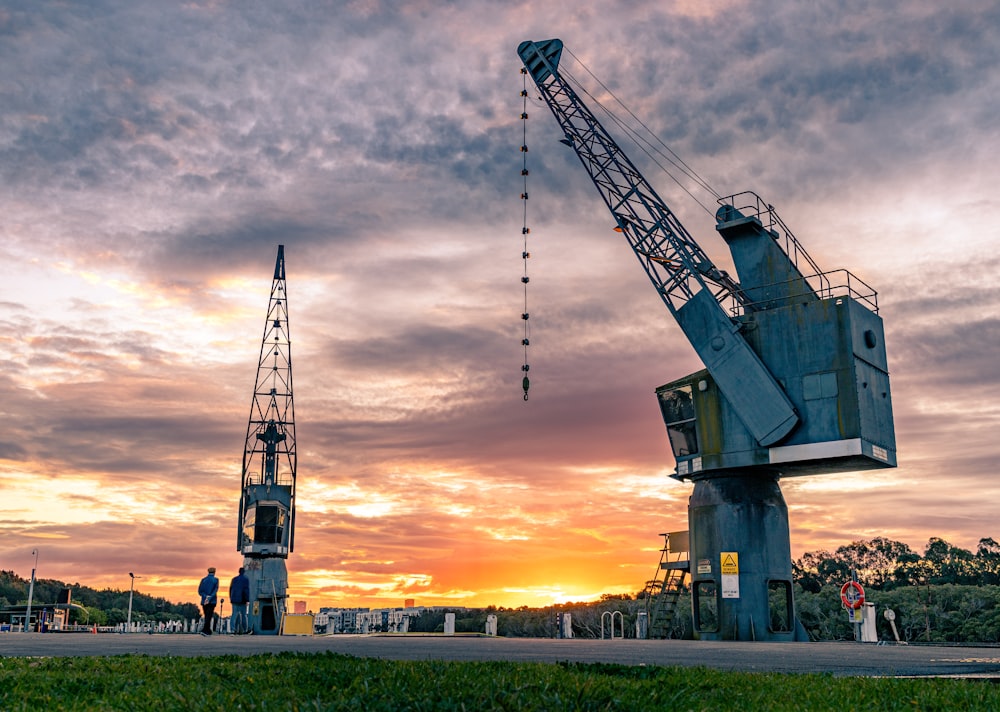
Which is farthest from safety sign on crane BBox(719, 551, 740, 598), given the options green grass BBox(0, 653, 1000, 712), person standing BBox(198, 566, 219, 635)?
green grass BBox(0, 653, 1000, 712)

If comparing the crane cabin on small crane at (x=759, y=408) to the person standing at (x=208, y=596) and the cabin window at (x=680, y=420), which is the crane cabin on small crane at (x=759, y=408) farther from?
the person standing at (x=208, y=596)

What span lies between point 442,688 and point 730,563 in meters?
40.4

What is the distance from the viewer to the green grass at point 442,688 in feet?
26.8

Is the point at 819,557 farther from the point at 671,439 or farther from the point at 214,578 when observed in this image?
the point at 214,578

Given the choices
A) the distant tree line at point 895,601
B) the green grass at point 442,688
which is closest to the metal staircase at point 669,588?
the distant tree line at point 895,601

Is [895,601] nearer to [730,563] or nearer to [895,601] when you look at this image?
[895,601]

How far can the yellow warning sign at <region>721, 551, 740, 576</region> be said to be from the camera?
46344 millimetres

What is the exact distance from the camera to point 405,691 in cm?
870

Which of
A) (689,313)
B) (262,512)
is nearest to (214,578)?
(689,313)

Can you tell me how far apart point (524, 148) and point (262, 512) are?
4140 cm

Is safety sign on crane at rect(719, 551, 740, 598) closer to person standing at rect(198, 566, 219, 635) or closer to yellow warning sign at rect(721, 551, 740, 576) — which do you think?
yellow warning sign at rect(721, 551, 740, 576)

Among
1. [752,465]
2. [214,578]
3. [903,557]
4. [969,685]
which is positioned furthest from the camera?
[903,557]

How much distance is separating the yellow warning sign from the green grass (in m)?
34.9

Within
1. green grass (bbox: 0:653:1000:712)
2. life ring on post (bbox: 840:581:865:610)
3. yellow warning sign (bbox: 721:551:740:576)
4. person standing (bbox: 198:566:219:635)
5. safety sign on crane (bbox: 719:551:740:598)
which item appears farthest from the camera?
yellow warning sign (bbox: 721:551:740:576)
